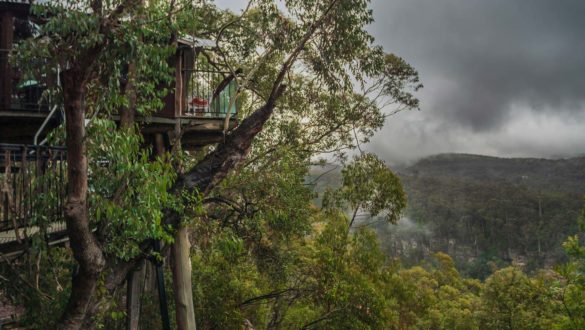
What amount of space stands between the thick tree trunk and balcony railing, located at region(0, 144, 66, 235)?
0.58 m

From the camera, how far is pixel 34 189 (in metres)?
6.64

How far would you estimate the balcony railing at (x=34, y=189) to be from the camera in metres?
6.28

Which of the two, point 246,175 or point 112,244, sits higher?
point 246,175

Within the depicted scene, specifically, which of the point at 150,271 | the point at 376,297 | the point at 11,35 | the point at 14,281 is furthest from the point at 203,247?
the point at 11,35

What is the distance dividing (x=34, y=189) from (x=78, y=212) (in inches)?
46.7

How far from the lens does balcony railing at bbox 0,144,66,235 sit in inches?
247

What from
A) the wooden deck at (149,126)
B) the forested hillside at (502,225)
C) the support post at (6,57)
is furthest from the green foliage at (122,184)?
the forested hillside at (502,225)

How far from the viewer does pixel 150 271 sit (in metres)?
13.4

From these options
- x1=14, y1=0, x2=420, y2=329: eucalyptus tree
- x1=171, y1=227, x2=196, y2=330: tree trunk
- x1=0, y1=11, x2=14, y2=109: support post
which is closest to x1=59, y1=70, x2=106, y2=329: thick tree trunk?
x1=14, y1=0, x2=420, y2=329: eucalyptus tree

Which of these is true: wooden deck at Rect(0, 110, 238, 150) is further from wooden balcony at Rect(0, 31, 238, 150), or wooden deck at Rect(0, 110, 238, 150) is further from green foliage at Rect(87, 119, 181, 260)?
green foliage at Rect(87, 119, 181, 260)

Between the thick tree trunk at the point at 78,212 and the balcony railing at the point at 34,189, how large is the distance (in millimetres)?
580

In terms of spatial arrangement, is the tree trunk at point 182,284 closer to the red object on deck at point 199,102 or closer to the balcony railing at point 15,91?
the red object on deck at point 199,102

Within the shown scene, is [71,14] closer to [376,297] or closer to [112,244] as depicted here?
[112,244]

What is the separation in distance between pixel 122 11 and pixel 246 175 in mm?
6491
